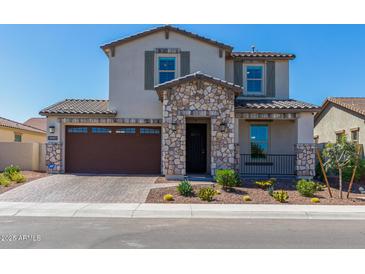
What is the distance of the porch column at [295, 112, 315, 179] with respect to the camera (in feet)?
51.9

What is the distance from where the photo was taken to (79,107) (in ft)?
57.8

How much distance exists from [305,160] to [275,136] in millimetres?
2430

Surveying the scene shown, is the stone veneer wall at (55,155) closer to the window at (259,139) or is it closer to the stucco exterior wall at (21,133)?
the stucco exterior wall at (21,133)

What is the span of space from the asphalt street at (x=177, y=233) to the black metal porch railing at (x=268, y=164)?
25.1ft

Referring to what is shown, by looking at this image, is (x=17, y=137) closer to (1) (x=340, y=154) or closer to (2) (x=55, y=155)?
(2) (x=55, y=155)

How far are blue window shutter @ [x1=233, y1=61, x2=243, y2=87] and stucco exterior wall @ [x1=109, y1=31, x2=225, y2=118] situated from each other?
1.24 m

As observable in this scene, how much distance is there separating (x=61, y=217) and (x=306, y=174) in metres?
11.6

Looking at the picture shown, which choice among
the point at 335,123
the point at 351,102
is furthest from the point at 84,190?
the point at 351,102

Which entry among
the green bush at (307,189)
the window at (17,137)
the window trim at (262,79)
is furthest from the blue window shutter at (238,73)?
the window at (17,137)

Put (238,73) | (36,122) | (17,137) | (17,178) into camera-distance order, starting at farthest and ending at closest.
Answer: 1. (36,122)
2. (17,137)
3. (238,73)
4. (17,178)

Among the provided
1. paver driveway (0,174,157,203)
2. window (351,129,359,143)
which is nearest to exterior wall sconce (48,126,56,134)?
paver driveway (0,174,157,203)

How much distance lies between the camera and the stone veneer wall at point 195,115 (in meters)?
14.9

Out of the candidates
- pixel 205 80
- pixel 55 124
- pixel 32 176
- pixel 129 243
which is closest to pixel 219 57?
pixel 205 80

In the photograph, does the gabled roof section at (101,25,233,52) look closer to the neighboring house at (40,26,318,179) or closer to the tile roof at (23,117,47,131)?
the neighboring house at (40,26,318,179)
